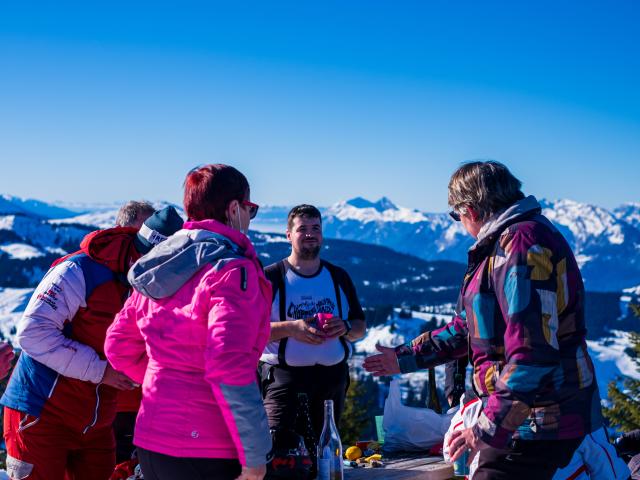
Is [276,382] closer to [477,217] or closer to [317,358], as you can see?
[317,358]

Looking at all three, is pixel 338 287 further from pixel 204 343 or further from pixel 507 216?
pixel 204 343

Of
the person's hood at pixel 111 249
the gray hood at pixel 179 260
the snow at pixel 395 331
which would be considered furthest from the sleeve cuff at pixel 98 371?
the snow at pixel 395 331

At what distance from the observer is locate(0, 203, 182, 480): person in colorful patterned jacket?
365 cm

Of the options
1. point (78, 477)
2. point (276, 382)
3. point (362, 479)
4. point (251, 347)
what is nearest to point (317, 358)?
point (276, 382)

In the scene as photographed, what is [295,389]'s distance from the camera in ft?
18.7

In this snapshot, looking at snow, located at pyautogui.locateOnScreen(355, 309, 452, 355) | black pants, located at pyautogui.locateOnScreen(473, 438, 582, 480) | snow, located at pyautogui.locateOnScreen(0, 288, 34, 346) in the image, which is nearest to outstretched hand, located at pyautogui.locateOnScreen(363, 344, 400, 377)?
black pants, located at pyautogui.locateOnScreen(473, 438, 582, 480)

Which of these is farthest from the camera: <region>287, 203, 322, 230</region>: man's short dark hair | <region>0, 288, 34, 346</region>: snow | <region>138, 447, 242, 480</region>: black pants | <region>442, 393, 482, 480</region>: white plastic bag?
<region>0, 288, 34, 346</region>: snow

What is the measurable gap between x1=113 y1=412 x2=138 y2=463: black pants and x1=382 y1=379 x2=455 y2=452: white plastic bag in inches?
74.1

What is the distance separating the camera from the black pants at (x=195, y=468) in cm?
275

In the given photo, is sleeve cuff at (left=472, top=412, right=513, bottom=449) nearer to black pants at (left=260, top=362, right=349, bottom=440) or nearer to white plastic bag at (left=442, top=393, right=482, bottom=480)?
white plastic bag at (left=442, top=393, right=482, bottom=480)

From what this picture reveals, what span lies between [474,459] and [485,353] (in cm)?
53

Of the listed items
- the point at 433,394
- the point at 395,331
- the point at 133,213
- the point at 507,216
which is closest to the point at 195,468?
the point at 507,216

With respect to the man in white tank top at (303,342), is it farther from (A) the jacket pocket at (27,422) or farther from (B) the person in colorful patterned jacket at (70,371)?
(A) the jacket pocket at (27,422)

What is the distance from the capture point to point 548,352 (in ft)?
9.42
